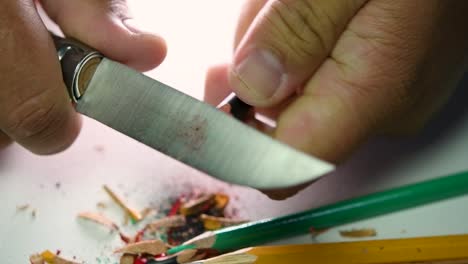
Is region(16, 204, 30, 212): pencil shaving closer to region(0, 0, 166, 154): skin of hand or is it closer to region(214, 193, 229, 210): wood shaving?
region(0, 0, 166, 154): skin of hand

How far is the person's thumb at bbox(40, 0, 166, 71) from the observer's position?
60 cm

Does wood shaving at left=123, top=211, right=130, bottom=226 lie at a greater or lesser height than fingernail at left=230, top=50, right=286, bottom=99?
lesser

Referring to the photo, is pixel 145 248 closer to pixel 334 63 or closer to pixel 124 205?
pixel 124 205

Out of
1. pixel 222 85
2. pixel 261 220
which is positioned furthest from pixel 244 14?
pixel 261 220

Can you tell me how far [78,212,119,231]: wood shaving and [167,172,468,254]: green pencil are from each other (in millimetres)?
88

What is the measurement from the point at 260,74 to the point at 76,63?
0.17 metres

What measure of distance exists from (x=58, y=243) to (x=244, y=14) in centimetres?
32

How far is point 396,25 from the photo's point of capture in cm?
60

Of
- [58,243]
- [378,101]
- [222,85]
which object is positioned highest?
[378,101]

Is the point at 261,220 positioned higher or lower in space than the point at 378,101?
lower

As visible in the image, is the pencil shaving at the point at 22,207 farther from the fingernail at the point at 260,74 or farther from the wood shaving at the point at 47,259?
the fingernail at the point at 260,74

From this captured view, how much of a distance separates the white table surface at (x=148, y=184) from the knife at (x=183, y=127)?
Answer: 19cm

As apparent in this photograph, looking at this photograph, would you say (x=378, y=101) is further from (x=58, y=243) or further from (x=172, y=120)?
(x=58, y=243)

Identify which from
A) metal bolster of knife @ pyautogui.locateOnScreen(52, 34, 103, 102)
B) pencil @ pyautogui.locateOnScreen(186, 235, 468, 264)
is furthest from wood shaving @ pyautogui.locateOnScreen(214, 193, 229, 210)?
metal bolster of knife @ pyautogui.locateOnScreen(52, 34, 103, 102)
